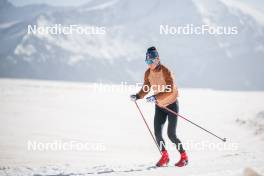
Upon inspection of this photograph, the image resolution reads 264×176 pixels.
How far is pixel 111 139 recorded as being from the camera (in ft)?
36.2

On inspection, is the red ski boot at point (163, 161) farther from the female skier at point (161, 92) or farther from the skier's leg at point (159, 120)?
the skier's leg at point (159, 120)

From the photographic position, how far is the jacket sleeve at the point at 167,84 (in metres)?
5.79

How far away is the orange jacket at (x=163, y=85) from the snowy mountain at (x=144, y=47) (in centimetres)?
13653

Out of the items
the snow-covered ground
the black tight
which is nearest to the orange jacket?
the black tight

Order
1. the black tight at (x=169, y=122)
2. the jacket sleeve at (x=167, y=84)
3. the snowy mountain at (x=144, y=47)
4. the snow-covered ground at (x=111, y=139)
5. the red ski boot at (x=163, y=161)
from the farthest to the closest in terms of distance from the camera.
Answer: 1. the snowy mountain at (x=144, y=47)
2. the red ski boot at (x=163, y=161)
3. the snow-covered ground at (x=111, y=139)
4. the black tight at (x=169, y=122)
5. the jacket sleeve at (x=167, y=84)

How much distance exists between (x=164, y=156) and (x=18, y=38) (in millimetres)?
147558

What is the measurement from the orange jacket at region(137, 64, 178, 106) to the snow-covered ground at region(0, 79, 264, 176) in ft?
3.56

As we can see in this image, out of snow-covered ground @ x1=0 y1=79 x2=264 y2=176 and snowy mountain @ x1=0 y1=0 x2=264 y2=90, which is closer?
snow-covered ground @ x1=0 y1=79 x2=264 y2=176

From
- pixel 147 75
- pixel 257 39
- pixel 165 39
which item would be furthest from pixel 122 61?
pixel 147 75

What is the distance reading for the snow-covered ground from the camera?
6102 millimetres

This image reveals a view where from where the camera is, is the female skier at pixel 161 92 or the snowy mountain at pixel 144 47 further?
the snowy mountain at pixel 144 47

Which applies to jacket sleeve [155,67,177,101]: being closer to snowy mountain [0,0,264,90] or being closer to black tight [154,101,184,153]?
black tight [154,101,184,153]

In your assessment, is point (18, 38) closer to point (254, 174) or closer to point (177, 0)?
point (177, 0)

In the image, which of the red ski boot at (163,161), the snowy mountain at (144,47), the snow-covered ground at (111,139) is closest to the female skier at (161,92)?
the red ski boot at (163,161)
